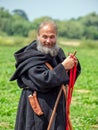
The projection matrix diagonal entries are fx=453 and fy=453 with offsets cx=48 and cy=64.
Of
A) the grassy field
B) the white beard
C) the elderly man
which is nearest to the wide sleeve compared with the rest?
the elderly man

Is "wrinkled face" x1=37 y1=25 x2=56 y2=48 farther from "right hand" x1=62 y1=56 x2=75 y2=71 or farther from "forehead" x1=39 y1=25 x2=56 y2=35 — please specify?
"right hand" x1=62 y1=56 x2=75 y2=71

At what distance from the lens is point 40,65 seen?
4.62m

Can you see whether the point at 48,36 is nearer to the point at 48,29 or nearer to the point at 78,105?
the point at 48,29

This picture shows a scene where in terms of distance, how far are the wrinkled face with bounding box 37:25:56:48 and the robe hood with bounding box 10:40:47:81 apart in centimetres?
12

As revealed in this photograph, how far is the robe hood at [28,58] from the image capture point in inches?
182

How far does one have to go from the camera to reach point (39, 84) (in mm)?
4520

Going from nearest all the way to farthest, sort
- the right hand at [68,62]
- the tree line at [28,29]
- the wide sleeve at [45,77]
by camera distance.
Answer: the wide sleeve at [45,77] → the right hand at [68,62] → the tree line at [28,29]

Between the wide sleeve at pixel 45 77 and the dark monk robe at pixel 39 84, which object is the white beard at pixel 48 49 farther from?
the wide sleeve at pixel 45 77

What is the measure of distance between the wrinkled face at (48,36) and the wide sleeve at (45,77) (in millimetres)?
226

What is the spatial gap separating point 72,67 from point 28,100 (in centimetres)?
57

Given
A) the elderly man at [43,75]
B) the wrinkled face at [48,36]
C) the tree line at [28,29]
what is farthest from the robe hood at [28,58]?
the tree line at [28,29]

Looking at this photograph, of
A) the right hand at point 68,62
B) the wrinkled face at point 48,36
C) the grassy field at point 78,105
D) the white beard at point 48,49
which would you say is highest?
the wrinkled face at point 48,36

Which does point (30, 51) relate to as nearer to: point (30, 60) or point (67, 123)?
point (30, 60)

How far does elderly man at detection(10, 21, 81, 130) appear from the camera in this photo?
455 centimetres
